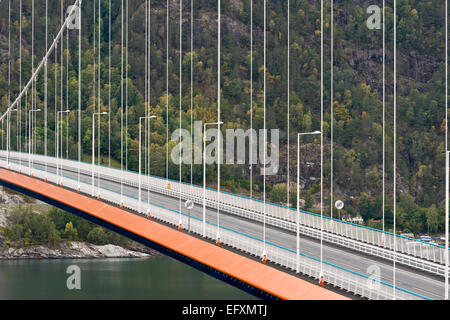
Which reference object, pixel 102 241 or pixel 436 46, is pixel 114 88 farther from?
pixel 436 46

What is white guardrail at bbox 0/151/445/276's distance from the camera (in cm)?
4166

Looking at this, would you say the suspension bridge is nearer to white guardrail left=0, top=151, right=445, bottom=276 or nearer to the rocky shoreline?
white guardrail left=0, top=151, right=445, bottom=276

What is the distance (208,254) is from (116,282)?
47470 mm

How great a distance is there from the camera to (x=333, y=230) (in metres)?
51.8

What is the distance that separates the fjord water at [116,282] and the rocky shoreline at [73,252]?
12473mm

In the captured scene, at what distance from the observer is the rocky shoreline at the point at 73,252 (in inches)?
5032

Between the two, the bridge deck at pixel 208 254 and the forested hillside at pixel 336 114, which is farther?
the forested hillside at pixel 336 114

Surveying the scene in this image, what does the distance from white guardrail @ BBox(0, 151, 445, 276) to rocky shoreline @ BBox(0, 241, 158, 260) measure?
46525mm

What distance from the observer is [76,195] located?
64.2m

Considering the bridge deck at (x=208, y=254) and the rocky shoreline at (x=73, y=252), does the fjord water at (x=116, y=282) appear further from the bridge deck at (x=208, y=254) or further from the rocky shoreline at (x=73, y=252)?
the bridge deck at (x=208, y=254)

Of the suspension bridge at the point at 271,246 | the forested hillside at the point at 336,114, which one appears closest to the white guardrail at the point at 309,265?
the suspension bridge at the point at 271,246

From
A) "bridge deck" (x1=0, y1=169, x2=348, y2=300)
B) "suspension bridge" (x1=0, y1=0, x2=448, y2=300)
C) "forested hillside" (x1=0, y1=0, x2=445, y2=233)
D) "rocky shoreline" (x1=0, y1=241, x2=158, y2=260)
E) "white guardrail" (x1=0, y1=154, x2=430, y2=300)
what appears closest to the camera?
"white guardrail" (x1=0, y1=154, x2=430, y2=300)

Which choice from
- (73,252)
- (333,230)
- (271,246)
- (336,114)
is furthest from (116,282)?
(336,114)

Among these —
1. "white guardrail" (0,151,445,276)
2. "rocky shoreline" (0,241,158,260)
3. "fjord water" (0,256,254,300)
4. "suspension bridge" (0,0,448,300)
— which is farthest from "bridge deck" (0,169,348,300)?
"rocky shoreline" (0,241,158,260)
